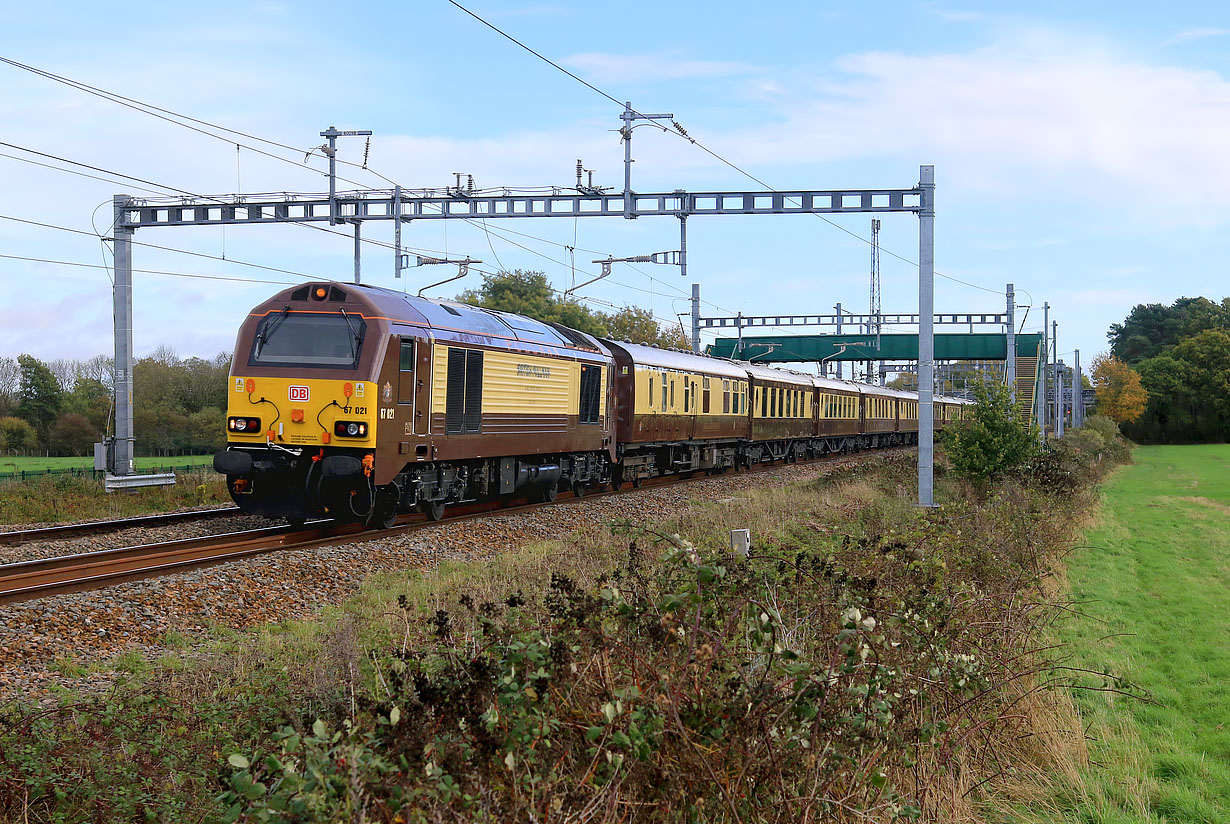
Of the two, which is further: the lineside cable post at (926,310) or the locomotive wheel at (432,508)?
the lineside cable post at (926,310)

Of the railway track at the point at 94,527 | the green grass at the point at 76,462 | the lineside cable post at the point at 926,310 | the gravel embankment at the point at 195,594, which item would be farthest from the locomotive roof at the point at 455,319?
the green grass at the point at 76,462

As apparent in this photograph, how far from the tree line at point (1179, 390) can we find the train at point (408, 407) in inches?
3163

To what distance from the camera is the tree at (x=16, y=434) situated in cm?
5975

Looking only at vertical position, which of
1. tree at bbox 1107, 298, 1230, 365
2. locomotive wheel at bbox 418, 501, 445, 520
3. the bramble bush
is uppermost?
tree at bbox 1107, 298, 1230, 365

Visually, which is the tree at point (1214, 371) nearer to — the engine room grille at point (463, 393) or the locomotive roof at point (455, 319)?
the locomotive roof at point (455, 319)

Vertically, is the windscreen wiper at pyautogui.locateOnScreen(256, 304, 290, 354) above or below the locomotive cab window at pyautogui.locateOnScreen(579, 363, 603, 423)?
above

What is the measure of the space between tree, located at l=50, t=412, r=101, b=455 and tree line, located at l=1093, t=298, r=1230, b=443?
83828mm

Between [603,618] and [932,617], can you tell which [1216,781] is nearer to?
[932,617]

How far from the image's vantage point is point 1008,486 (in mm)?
20641

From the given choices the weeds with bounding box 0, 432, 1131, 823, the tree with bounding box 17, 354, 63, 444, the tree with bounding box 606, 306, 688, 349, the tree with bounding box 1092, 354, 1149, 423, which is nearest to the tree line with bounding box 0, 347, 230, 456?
the tree with bounding box 17, 354, 63, 444

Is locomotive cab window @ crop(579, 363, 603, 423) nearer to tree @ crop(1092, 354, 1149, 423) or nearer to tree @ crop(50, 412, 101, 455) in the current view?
tree @ crop(50, 412, 101, 455)

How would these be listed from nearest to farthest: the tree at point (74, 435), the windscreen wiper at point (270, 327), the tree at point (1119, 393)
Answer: the windscreen wiper at point (270, 327), the tree at point (74, 435), the tree at point (1119, 393)

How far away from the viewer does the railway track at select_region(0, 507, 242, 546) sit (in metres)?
14.7

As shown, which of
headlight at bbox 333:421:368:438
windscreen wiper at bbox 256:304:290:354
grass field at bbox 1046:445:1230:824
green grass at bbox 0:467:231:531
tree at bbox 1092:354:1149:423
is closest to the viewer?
grass field at bbox 1046:445:1230:824
